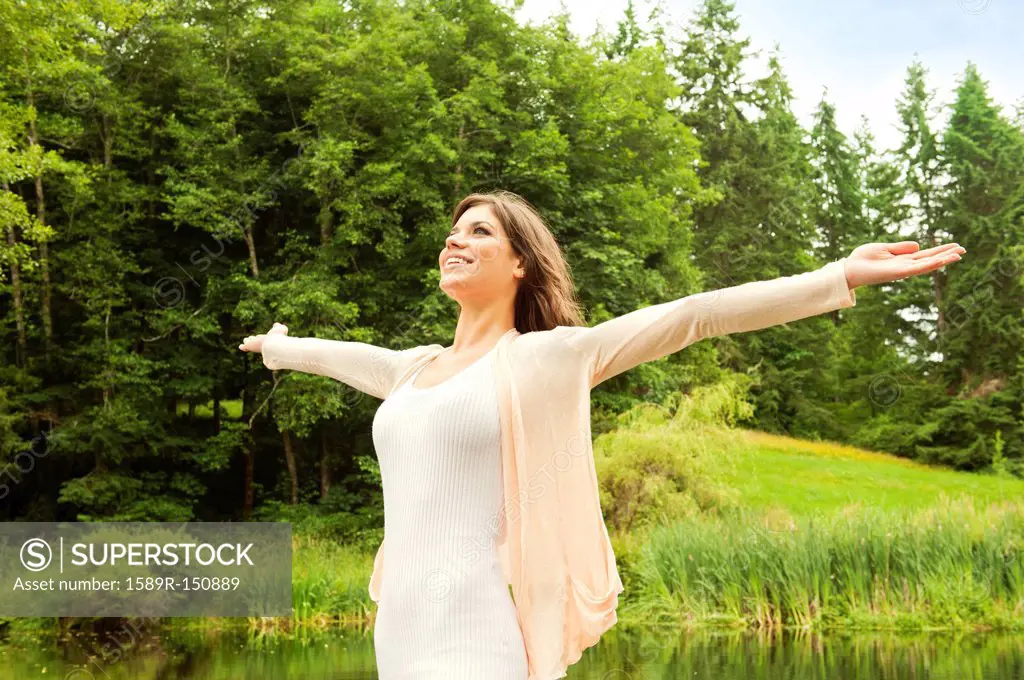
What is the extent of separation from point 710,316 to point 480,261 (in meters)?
0.58

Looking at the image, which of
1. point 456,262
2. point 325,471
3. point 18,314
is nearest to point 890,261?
point 456,262

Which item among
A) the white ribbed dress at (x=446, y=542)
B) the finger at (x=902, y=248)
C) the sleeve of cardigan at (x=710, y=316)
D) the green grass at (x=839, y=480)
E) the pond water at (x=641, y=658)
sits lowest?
the pond water at (x=641, y=658)

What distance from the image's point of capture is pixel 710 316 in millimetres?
1811

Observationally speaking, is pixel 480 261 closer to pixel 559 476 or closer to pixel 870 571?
pixel 559 476

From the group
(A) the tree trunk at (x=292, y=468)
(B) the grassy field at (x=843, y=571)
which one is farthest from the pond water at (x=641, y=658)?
(A) the tree trunk at (x=292, y=468)

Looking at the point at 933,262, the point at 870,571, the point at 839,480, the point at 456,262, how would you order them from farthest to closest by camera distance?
the point at 839,480 → the point at 870,571 → the point at 456,262 → the point at 933,262

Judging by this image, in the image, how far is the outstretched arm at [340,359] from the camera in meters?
2.43

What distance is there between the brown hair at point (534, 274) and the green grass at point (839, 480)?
58.2 feet

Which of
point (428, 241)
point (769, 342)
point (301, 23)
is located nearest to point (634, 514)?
point (428, 241)

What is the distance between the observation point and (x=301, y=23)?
1850 centimetres

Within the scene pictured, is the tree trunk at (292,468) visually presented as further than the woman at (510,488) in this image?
Yes

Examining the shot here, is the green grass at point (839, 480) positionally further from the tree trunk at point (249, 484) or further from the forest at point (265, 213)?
the tree trunk at point (249, 484)

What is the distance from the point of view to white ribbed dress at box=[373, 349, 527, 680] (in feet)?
6.15

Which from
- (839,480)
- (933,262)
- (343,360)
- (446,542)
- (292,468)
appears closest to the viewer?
(933,262)
